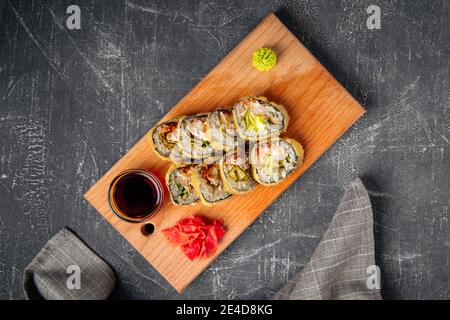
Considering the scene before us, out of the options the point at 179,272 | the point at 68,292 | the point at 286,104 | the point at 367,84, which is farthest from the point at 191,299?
the point at 367,84

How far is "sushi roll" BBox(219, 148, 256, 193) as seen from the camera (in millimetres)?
1677

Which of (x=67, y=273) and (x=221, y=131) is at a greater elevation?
(x=221, y=131)

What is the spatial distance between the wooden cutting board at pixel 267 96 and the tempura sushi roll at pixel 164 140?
0.07 m

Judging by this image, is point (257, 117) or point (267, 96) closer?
point (257, 117)

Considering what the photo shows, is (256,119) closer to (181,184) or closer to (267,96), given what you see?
(267,96)

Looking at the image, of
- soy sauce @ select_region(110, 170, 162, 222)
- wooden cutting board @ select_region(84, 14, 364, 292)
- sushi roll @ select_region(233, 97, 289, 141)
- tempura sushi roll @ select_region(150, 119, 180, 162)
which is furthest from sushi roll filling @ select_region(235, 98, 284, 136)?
soy sauce @ select_region(110, 170, 162, 222)

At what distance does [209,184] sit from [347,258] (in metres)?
0.61

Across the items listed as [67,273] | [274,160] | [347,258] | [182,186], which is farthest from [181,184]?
[347,258]

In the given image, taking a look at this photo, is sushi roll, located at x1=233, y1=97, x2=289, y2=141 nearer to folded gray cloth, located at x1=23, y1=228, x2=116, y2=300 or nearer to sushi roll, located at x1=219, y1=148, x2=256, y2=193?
sushi roll, located at x1=219, y1=148, x2=256, y2=193

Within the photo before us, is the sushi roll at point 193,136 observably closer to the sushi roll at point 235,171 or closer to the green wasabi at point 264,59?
the sushi roll at point 235,171

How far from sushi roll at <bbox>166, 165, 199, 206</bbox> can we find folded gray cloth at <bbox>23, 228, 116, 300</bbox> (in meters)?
0.43

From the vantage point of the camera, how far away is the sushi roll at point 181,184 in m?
1.71

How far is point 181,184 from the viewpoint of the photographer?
1722mm

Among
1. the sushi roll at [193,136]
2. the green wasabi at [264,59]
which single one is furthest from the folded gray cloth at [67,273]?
the green wasabi at [264,59]
